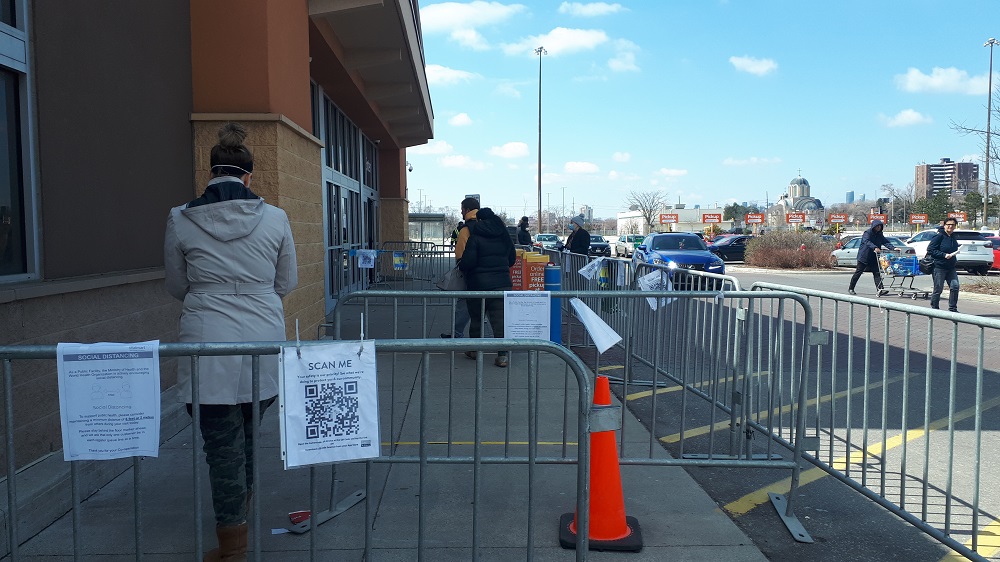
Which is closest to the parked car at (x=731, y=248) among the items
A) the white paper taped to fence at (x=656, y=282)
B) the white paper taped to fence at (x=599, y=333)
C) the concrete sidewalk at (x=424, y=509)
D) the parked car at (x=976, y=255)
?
the parked car at (x=976, y=255)

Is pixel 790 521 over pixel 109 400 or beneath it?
beneath

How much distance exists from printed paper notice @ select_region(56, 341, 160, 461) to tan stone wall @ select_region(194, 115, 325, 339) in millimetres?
3340

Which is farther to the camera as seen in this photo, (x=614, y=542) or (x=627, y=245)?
(x=627, y=245)

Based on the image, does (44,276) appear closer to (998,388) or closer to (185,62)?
(185,62)

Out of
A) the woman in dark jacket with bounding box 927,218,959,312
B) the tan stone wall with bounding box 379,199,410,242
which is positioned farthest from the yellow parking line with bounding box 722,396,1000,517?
the tan stone wall with bounding box 379,199,410,242

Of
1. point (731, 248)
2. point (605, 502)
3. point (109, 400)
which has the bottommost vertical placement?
point (605, 502)

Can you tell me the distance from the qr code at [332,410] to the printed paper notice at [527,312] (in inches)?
77.5

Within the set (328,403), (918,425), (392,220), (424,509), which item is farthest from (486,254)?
(392,220)

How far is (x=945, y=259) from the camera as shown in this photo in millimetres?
13648

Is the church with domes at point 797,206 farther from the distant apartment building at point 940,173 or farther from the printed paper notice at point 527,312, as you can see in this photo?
the printed paper notice at point 527,312

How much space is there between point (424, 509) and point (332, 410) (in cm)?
65

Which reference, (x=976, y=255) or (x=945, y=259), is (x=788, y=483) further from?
(x=976, y=255)

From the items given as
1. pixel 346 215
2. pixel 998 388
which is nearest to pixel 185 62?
pixel 998 388

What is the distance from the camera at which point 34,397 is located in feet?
14.1
